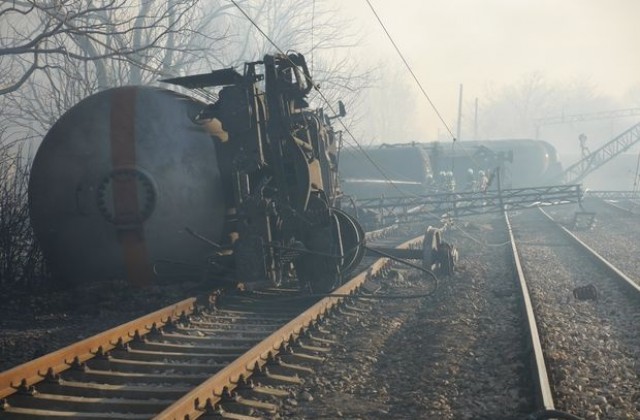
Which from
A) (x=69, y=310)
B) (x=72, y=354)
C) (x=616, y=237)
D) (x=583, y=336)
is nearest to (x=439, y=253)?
(x=583, y=336)

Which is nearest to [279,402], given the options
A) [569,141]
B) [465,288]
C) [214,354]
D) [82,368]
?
[214,354]

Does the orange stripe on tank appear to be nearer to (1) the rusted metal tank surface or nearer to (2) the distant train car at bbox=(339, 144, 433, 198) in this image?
(1) the rusted metal tank surface

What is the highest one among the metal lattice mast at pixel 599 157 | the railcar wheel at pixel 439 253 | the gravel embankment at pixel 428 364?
the metal lattice mast at pixel 599 157

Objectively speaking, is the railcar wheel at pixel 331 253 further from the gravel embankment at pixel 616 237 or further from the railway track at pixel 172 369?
the gravel embankment at pixel 616 237

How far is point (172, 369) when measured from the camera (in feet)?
17.8

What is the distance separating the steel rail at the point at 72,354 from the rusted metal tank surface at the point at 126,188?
1429 millimetres

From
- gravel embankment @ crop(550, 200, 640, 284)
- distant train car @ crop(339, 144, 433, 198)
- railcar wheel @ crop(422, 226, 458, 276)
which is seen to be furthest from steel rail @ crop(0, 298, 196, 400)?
distant train car @ crop(339, 144, 433, 198)

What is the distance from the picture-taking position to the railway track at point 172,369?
4.45 metres

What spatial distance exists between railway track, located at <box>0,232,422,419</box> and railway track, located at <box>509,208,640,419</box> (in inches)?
86.5

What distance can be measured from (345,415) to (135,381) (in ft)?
5.76

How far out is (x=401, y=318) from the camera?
7.98 m

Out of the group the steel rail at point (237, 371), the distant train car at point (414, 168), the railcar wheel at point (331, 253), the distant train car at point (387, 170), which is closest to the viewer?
the steel rail at point (237, 371)

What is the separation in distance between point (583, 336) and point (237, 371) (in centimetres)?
417

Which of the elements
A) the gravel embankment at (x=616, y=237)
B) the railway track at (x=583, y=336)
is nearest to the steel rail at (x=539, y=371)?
the railway track at (x=583, y=336)
